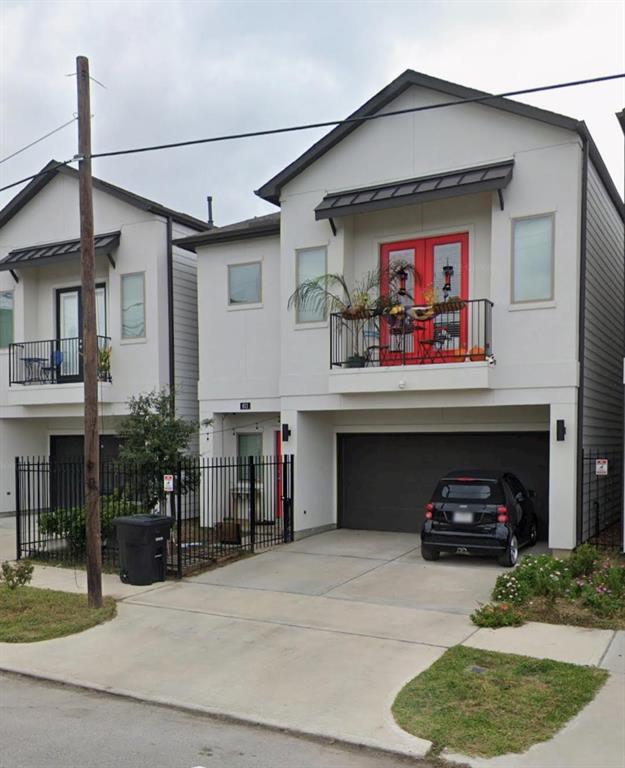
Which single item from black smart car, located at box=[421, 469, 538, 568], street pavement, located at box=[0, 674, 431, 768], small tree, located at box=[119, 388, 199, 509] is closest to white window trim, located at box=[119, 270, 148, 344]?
small tree, located at box=[119, 388, 199, 509]

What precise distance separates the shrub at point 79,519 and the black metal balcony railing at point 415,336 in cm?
450

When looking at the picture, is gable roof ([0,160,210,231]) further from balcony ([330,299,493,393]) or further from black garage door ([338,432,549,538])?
black garage door ([338,432,549,538])

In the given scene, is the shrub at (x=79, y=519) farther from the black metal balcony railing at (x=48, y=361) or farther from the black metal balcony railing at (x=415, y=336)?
the black metal balcony railing at (x=48, y=361)

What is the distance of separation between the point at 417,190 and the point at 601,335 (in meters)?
4.49

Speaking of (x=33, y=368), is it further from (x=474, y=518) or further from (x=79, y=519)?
(x=474, y=518)

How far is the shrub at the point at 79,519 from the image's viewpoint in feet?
38.5

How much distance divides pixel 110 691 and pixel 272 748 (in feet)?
6.32

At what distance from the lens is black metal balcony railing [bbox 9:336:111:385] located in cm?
1708

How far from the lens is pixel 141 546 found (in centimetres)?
1034

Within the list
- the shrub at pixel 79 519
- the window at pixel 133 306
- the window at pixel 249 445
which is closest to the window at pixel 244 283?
the window at pixel 133 306

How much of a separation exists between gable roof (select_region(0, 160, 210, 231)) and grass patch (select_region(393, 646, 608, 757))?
41.0ft

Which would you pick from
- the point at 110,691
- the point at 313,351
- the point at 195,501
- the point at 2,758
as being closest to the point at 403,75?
the point at 313,351

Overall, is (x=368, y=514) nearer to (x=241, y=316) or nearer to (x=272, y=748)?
(x=241, y=316)

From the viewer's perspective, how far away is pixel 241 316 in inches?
601
